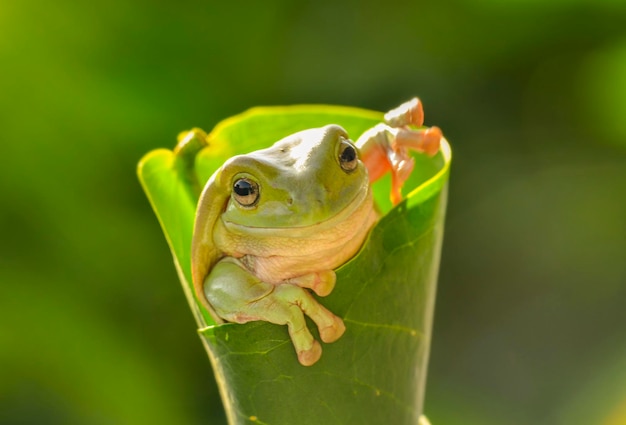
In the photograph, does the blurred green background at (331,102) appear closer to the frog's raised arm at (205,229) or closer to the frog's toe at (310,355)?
the frog's raised arm at (205,229)

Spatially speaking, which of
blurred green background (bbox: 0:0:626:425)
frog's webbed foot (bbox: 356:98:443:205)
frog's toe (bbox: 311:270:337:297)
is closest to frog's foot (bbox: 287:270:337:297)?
frog's toe (bbox: 311:270:337:297)

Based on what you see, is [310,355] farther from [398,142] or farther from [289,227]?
[398,142]

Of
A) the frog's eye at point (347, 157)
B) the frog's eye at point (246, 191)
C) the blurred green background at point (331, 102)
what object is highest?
the frog's eye at point (347, 157)

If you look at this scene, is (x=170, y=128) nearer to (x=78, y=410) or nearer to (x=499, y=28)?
(x=78, y=410)

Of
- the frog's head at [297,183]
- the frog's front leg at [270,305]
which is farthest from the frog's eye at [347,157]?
the frog's front leg at [270,305]

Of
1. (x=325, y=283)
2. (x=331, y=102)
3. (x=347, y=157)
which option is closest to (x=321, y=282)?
(x=325, y=283)
